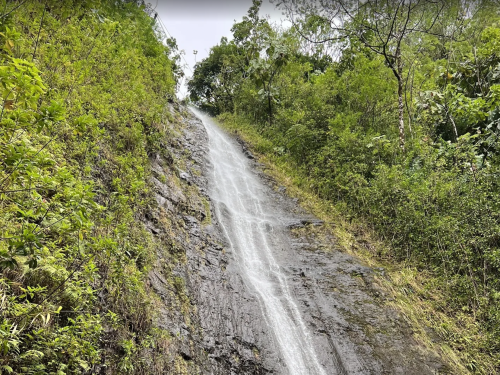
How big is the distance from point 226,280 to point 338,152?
733cm

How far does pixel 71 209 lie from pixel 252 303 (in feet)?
17.5

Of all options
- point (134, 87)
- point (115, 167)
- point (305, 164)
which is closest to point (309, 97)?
point (305, 164)

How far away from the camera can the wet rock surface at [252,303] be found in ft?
19.6

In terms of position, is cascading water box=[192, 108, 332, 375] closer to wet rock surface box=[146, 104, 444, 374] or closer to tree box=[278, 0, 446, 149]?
wet rock surface box=[146, 104, 444, 374]

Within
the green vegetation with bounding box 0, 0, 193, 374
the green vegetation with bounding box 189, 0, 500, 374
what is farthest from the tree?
the green vegetation with bounding box 0, 0, 193, 374

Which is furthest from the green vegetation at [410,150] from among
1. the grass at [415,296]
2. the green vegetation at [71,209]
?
the green vegetation at [71,209]

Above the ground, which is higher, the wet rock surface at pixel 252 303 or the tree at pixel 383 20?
the tree at pixel 383 20

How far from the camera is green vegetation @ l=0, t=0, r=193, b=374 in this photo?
2.60 meters

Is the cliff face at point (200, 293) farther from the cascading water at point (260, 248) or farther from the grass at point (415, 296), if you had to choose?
the grass at point (415, 296)

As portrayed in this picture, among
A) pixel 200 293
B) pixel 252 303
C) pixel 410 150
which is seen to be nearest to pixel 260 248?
pixel 252 303

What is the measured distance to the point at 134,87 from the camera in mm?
9242

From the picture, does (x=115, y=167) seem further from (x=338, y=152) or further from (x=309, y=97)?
(x=309, y=97)

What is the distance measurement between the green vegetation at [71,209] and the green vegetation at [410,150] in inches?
183

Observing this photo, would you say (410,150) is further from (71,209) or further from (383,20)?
(71,209)
